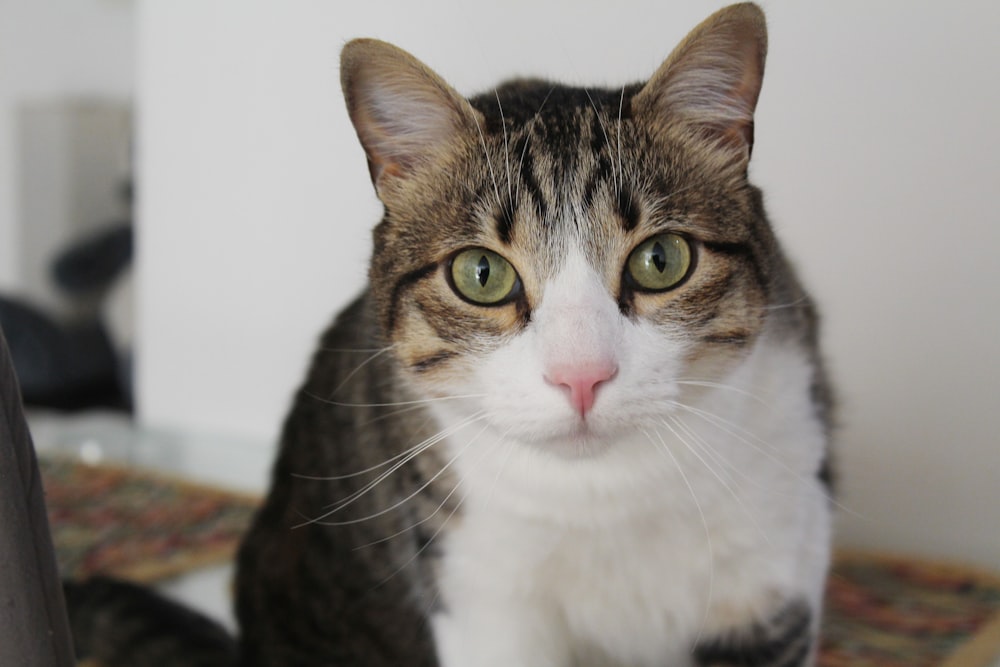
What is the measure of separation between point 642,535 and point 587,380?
0.99ft

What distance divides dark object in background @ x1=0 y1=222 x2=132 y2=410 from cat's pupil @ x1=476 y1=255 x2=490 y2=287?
2632 millimetres

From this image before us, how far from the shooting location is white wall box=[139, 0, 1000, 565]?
1.29 metres

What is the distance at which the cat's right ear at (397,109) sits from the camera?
952 millimetres

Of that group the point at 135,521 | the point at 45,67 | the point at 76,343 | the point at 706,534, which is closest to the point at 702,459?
the point at 706,534

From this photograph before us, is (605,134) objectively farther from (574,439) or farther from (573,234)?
(574,439)

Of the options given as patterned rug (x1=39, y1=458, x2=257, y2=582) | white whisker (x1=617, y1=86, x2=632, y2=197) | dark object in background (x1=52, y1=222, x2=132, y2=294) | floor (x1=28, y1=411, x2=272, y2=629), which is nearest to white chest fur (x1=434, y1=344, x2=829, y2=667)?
white whisker (x1=617, y1=86, x2=632, y2=197)

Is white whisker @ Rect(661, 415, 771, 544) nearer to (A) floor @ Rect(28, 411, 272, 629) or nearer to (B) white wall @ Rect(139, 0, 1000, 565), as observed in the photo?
(B) white wall @ Rect(139, 0, 1000, 565)

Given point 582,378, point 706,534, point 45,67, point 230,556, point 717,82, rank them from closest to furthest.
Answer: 1. point 582,378
2. point 717,82
3. point 706,534
4. point 230,556
5. point 45,67

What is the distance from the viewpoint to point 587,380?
2.83 feet

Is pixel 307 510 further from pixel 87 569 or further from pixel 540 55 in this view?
pixel 540 55

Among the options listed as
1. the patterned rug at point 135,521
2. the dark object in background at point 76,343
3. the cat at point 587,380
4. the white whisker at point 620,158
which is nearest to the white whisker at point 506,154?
the cat at point 587,380

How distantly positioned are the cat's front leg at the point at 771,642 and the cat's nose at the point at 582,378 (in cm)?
42

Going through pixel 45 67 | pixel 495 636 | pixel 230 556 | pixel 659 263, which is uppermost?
pixel 45 67

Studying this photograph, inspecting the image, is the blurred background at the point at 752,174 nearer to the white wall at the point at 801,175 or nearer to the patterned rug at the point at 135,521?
the white wall at the point at 801,175
